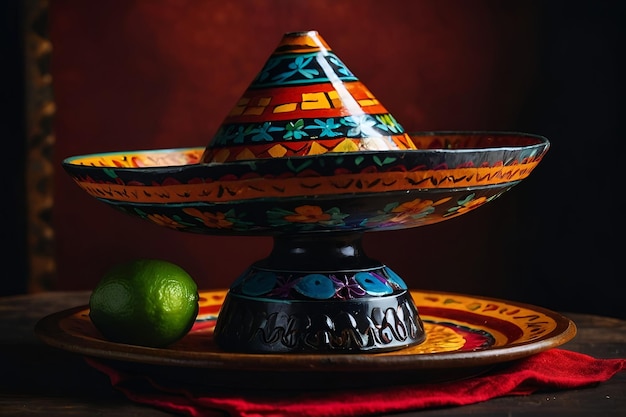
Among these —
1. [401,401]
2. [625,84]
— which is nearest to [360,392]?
[401,401]

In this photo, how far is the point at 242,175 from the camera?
0.78 m

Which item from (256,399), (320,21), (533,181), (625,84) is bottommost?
(256,399)

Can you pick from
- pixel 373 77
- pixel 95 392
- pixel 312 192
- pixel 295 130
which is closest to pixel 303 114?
pixel 295 130

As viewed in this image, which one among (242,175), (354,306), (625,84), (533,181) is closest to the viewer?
(242,175)

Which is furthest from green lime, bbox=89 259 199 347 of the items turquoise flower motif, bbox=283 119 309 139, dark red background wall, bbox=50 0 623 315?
dark red background wall, bbox=50 0 623 315

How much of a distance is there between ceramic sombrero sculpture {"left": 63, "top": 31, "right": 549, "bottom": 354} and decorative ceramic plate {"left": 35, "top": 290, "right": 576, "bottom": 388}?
2.2 inches

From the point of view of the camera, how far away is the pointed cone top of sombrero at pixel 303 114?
0.94 metres

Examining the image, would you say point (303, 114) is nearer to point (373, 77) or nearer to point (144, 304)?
point (144, 304)

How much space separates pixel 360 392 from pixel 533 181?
1183mm

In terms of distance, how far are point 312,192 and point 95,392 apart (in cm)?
25

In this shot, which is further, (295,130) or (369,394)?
(295,130)

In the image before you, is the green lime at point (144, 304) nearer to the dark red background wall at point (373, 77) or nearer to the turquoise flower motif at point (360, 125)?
the turquoise flower motif at point (360, 125)

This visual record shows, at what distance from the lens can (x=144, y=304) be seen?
92 centimetres

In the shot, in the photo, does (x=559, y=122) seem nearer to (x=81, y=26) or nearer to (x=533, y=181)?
(x=533, y=181)
